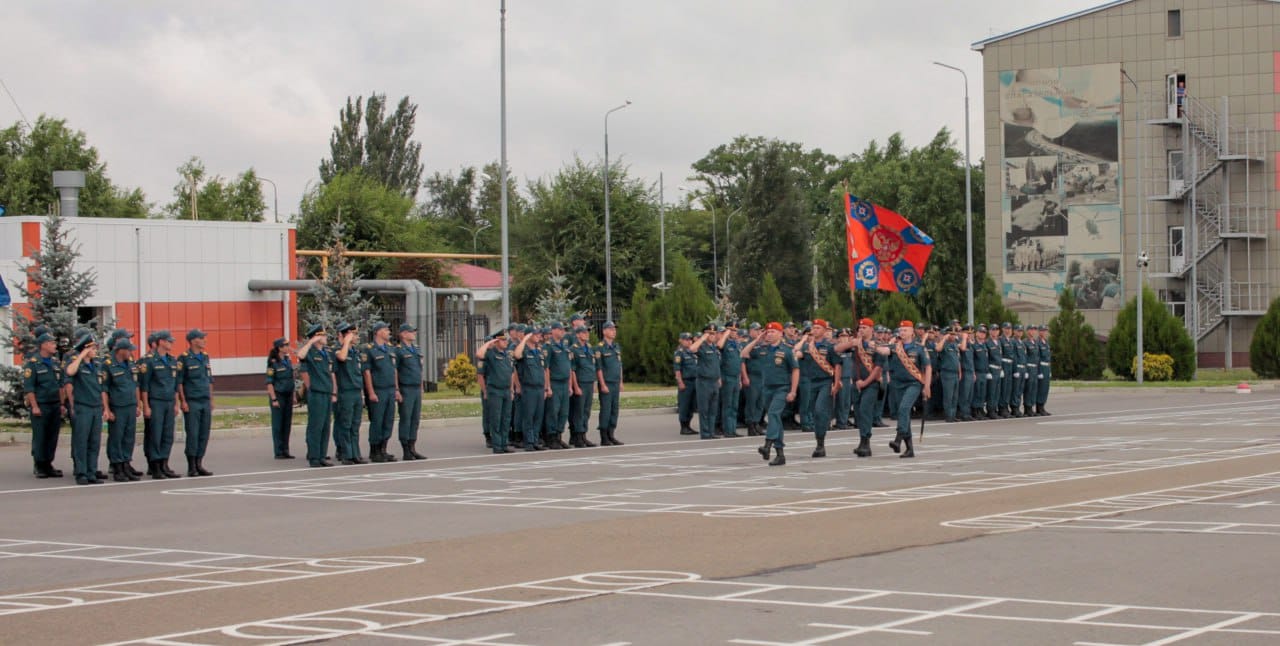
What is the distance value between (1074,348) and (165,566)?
4449cm

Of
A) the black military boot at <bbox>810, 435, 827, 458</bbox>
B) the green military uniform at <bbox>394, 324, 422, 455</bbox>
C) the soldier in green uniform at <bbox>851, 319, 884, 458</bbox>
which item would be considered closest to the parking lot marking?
the green military uniform at <bbox>394, 324, 422, 455</bbox>

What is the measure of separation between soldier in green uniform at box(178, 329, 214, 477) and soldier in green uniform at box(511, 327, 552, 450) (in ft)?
15.6

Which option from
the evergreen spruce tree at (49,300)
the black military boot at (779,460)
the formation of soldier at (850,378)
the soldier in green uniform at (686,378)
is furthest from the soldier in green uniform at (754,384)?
the evergreen spruce tree at (49,300)

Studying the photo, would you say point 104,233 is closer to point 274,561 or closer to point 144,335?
point 144,335

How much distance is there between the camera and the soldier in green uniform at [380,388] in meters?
21.2

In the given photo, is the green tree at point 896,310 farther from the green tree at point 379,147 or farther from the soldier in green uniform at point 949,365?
the green tree at point 379,147

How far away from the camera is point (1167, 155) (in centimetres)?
5875

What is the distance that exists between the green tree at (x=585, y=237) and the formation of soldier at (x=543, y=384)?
115ft

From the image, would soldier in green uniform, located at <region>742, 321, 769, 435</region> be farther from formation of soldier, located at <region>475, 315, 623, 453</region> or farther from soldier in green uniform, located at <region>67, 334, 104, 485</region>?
soldier in green uniform, located at <region>67, 334, 104, 485</region>

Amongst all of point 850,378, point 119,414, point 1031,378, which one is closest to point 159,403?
point 119,414

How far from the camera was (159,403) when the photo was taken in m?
19.2

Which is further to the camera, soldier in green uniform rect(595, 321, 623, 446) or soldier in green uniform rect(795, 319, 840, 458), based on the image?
A: soldier in green uniform rect(595, 321, 623, 446)

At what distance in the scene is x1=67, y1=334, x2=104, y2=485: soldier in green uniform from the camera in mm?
18406

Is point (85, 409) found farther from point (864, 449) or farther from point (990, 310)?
point (990, 310)
